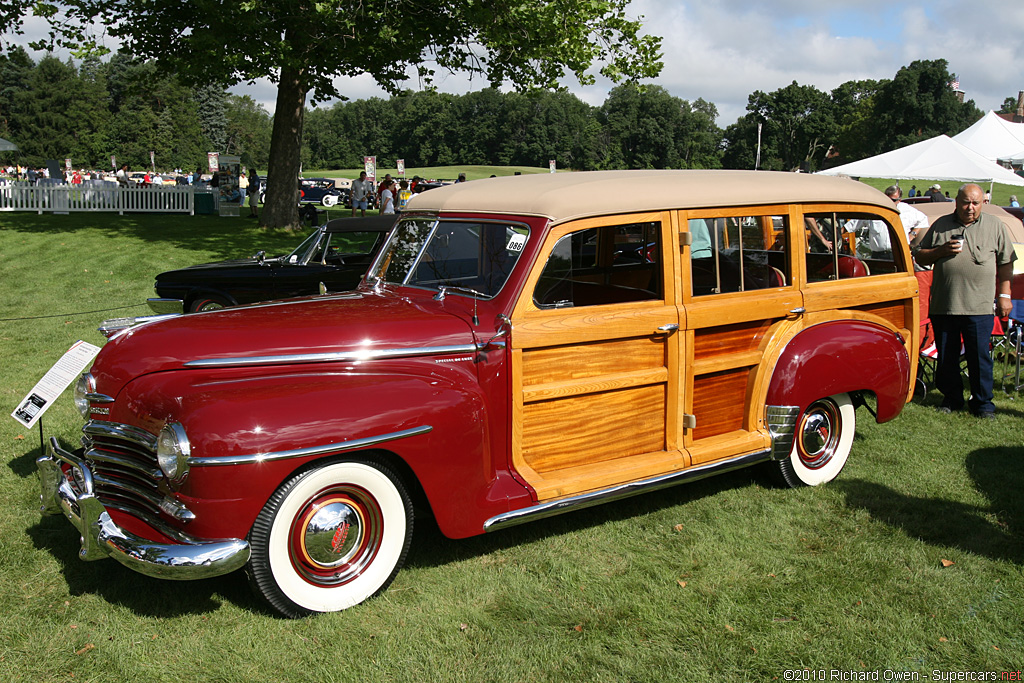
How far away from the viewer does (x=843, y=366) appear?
485cm

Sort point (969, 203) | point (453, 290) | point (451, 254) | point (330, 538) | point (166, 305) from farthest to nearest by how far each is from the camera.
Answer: point (166, 305), point (969, 203), point (451, 254), point (453, 290), point (330, 538)

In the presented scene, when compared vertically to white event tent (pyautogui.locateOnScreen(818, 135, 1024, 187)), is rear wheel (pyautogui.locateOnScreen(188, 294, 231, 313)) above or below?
below

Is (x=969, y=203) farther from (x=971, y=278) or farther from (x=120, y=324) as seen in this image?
(x=120, y=324)

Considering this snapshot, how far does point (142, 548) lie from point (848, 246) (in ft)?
14.9

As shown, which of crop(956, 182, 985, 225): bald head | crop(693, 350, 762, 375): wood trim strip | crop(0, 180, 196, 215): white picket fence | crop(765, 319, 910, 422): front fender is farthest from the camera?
crop(0, 180, 196, 215): white picket fence

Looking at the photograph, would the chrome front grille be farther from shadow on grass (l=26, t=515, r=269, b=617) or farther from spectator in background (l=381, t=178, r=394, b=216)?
spectator in background (l=381, t=178, r=394, b=216)

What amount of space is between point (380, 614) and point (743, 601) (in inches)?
68.2

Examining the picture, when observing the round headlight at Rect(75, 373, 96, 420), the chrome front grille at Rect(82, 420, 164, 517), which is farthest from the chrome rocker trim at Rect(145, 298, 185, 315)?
the chrome front grille at Rect(82, 420, 164, 517)

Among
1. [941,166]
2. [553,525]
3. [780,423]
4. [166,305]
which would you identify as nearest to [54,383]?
[553,525]

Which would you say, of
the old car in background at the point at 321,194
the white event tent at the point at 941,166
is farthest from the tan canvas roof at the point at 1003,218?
the old car in background at the point at 321,194

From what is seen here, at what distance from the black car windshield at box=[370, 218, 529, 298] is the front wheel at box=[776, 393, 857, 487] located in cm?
230

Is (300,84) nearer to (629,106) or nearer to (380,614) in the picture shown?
(380,614)

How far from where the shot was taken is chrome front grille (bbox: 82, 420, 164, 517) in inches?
131

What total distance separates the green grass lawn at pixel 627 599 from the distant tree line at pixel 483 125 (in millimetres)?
79703
